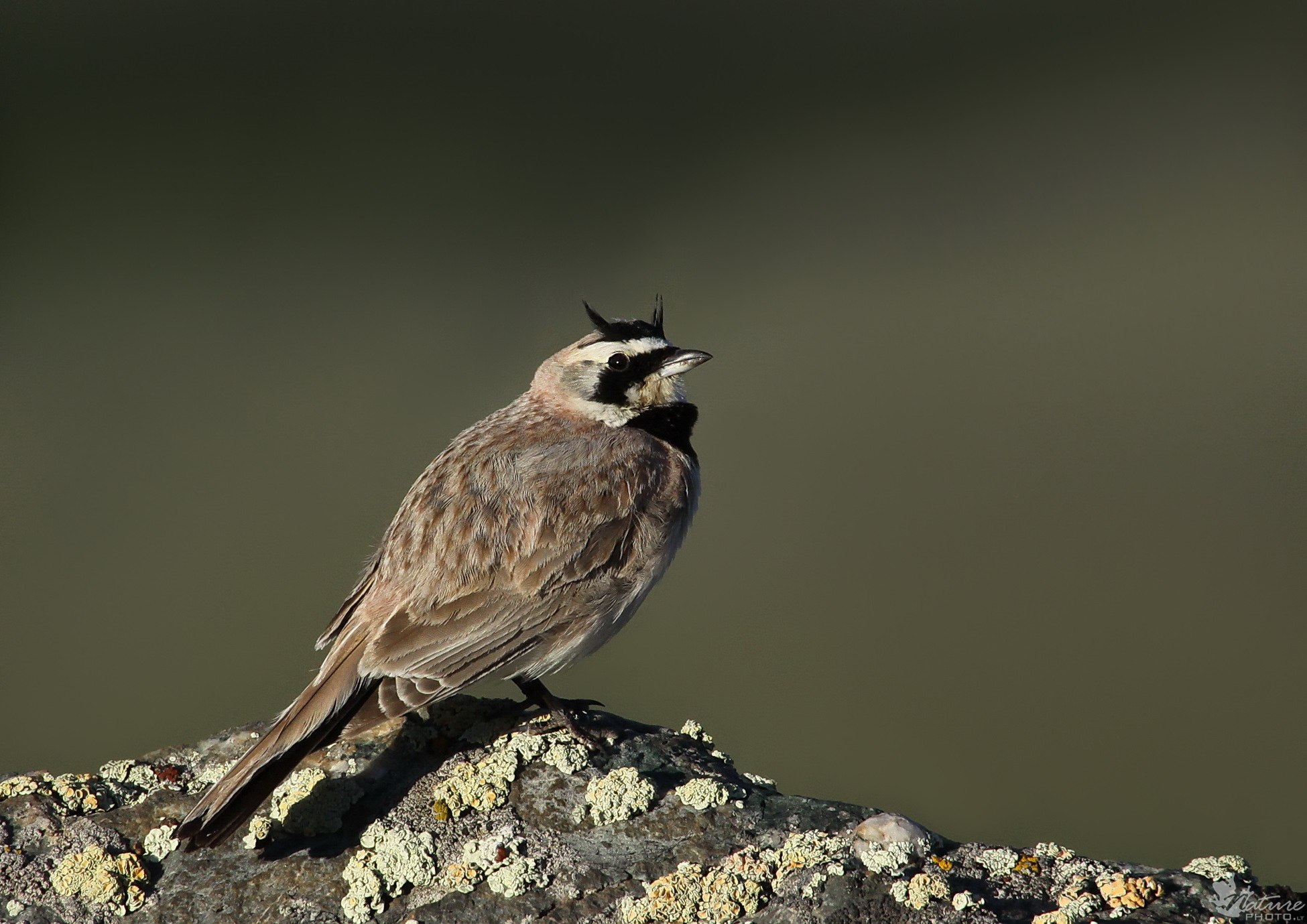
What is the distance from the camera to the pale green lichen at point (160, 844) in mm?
3422

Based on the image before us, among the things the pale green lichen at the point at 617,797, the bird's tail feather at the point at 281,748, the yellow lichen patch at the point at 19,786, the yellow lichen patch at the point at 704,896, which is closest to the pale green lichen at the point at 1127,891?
the yellow lichen patch at the point at 704,896

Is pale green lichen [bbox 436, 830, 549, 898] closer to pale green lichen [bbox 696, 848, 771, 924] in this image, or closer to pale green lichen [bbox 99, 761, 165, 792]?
pale green lichen [bbox 696, 848, 771, 924]

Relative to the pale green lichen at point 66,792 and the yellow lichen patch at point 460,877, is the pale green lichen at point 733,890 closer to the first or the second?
the yellow lichen patch at point 460,877

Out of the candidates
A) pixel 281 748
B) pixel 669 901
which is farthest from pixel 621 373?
pixel 669 901

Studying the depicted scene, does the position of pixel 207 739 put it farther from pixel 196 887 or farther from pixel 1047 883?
pixel 1047 883

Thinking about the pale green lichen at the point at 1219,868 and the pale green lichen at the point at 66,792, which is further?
the pale green lichen at the point at 66,792

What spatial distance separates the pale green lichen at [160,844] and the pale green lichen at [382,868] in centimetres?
54

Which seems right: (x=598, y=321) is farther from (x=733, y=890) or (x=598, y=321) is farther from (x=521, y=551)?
(x=733, y=890)

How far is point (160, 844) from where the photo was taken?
3.45 meters

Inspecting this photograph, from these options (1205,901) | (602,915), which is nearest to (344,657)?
(602,915)

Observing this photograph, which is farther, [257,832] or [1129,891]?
[257,832]

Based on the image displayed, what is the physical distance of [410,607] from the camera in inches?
168

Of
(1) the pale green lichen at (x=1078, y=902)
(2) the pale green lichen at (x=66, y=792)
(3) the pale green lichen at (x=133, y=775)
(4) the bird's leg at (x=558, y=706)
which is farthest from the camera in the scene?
(4) the bird's leg at (x=558, y=706)

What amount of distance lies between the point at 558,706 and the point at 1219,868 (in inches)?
84.4
